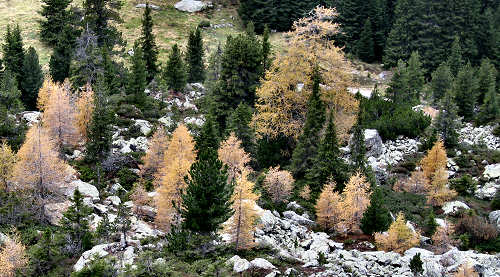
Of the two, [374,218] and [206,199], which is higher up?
[206,199]

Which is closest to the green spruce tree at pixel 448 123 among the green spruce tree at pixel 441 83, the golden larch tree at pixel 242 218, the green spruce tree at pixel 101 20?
the green spruce tree at pixel 441 83

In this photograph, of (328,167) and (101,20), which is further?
(101,20)

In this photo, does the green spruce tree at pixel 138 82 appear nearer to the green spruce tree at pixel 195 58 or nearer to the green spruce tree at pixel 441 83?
the green spruce tree at pixel 195 58

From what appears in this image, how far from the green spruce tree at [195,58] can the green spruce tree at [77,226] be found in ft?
135

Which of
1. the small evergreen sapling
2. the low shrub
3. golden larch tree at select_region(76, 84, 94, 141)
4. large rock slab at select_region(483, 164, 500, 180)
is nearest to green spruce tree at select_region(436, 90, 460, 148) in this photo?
large rock slab at select_region(483, 164, 500, 180)

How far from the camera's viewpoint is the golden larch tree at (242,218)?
105ft

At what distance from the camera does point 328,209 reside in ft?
131

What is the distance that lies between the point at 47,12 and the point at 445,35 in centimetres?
7257

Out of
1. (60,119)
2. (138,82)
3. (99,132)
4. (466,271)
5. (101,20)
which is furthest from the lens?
(101,20)

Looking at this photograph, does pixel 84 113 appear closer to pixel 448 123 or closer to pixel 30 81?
pixel 30 81

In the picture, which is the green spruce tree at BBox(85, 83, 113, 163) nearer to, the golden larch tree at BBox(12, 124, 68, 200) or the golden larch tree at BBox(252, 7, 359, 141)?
the golden larch tree at BBox(12, 124, 68, 200)

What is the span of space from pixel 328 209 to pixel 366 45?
2654 inches

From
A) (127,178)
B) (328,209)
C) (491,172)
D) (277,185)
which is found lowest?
(491,172)

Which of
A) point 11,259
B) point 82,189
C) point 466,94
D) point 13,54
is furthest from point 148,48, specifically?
point 466,94
